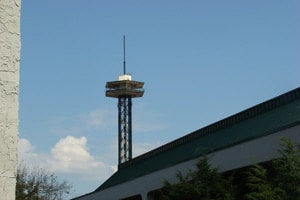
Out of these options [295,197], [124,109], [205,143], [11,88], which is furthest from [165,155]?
[124,109]

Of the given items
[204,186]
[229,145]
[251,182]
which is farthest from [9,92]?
[229,145]

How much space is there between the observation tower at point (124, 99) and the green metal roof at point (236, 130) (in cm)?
5691

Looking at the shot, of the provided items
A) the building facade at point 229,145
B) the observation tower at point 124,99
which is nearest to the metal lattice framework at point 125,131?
the observation tower at point 124,99

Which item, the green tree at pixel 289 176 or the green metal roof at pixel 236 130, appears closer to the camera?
the green tree at pixel 289 176

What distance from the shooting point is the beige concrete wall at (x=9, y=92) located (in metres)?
2.52

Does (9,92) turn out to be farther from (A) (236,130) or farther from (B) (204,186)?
(A) (236,130)

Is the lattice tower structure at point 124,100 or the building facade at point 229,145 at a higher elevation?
the lattice tower structure at point 124,100

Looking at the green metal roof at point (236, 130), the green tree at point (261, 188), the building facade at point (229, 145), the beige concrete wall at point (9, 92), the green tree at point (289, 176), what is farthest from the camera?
the green metal roof at point (236, 130)

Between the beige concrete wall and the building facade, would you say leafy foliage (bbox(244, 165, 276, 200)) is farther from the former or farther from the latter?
the beige concrete wall

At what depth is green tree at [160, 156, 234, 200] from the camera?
20047 millimetres

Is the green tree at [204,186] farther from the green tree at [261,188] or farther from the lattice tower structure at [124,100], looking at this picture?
the lattice tower structure at [124,100]

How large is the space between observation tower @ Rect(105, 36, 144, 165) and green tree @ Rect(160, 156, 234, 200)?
243ft

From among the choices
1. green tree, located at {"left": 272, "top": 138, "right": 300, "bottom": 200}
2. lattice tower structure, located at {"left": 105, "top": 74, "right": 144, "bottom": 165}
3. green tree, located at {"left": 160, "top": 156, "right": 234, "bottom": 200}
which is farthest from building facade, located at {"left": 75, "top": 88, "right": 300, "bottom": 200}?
lattice tower structure, located at {"left": 105, "top": 74, "right": 144, "bottom": 165}

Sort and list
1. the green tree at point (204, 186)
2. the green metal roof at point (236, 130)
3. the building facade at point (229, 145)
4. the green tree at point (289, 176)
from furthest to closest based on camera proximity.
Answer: the green metal roof at point (236, 130), the green tree at point (204, 186), the building facade at point (229, 145), the green tree at point (289, 176)
